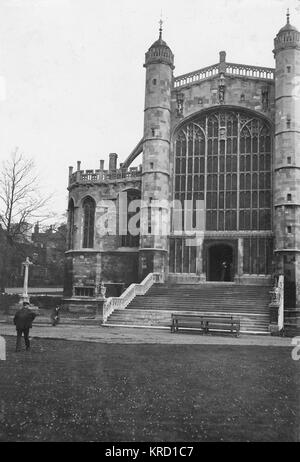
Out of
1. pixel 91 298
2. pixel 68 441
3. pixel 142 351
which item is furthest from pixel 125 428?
pixel 91 298

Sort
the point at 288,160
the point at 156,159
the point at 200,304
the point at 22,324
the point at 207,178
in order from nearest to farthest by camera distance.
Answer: the point at 22,324 → the point at 200,304 → the point at 288,160 → the point at 156,159 → the point at 207,178

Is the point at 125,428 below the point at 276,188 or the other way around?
below

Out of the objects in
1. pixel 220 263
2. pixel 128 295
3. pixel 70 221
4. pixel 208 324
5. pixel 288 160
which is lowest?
pixel 208 324

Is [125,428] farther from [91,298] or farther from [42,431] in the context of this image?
[91,298]

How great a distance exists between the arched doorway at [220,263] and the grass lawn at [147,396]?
19309 millimetres

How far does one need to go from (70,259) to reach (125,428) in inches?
1116

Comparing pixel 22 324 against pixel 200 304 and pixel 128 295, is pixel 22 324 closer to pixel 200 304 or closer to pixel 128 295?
pixel 128 295

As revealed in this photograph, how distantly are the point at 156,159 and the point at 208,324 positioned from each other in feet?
47.4

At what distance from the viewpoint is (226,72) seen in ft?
105

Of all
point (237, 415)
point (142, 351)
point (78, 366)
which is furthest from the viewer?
point (142, 351)

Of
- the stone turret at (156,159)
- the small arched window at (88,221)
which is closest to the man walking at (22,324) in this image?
the stone turret at (156,159)

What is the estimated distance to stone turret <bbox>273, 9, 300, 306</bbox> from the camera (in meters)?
27.7

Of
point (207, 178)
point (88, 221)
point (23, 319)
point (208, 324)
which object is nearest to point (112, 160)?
point (88, 221)

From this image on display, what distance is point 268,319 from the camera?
22188 mm
